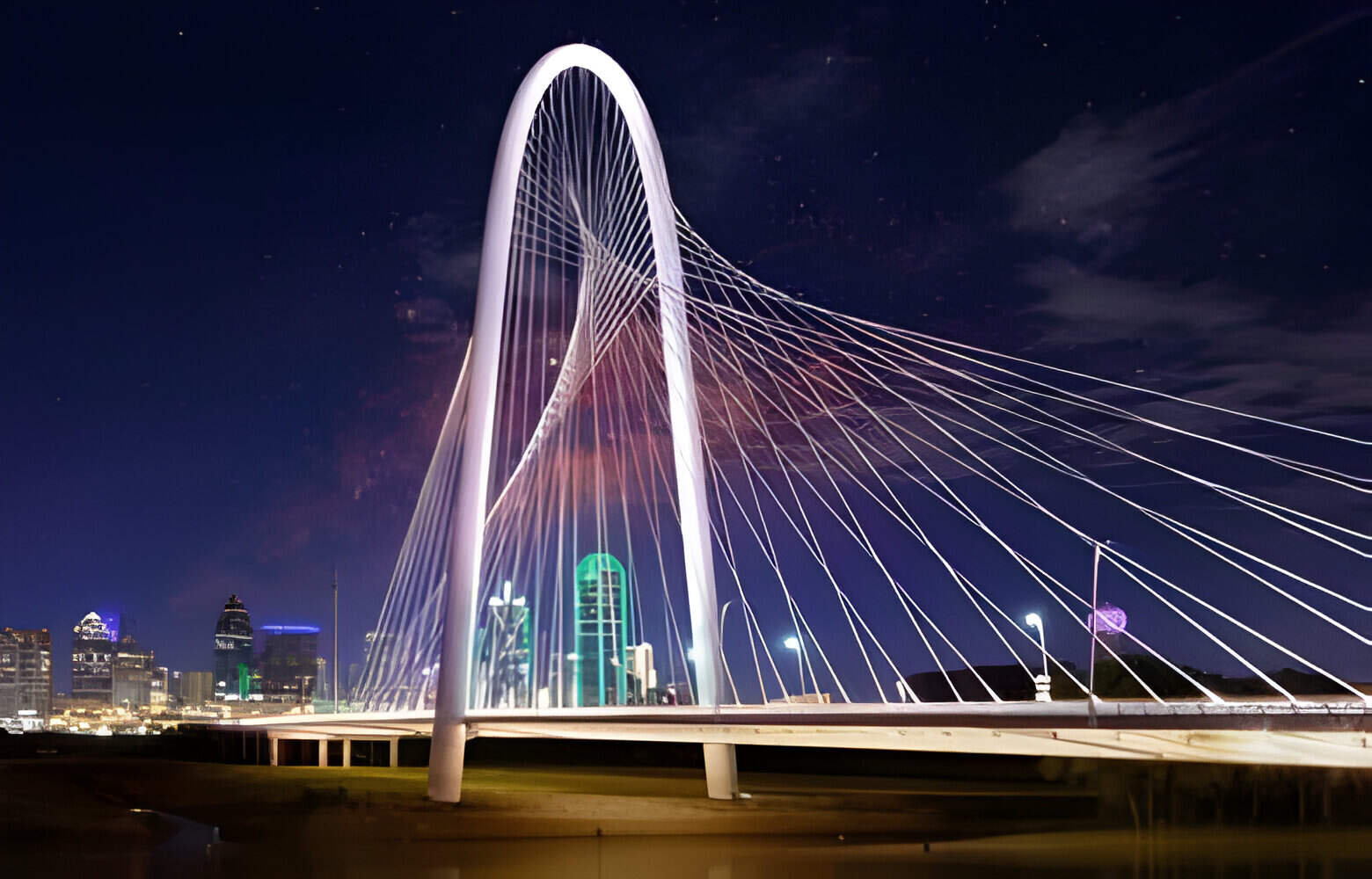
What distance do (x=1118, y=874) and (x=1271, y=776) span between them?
1543 cm

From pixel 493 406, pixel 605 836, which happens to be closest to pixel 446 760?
pixel 605 836

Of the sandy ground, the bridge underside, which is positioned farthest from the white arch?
the bridge underside

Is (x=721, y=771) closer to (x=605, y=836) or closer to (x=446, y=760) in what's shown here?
(x=605, y=836)

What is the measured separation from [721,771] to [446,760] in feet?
21.8

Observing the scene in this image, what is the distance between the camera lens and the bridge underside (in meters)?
14.1

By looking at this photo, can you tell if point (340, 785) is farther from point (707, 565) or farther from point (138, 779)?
point (707, 565)

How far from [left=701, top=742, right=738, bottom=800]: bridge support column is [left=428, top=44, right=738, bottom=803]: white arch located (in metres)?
5.25

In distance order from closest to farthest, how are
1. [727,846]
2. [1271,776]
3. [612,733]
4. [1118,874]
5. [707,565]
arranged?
1. [1118,874]
2. [612,733]
3. [727,846]
4. [707,565]
5. [1271,776]

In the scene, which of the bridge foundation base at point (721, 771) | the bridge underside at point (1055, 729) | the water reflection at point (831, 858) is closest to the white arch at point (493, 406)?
the water reflection at point (831, 858)

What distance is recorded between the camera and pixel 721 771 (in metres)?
32.8

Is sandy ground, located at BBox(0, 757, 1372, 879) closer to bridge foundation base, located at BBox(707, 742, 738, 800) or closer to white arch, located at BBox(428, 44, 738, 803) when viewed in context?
bridge foundation base, located at BBox(707, 742, 738, 800)

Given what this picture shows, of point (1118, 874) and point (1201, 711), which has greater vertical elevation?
point (1201, 711)

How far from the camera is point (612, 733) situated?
23.8 meters

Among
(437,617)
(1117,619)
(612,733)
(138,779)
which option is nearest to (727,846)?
(612,733)
